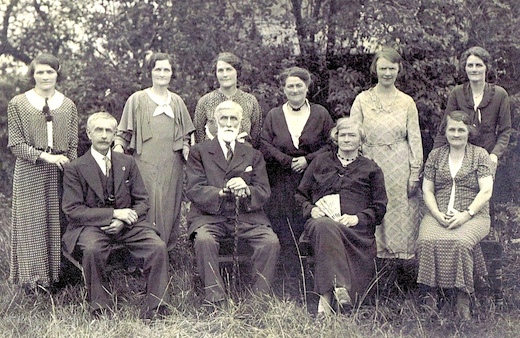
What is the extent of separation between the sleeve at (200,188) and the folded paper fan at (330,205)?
70cm

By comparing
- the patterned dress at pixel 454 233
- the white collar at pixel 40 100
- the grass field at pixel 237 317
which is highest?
the white collar at pixel 40 100

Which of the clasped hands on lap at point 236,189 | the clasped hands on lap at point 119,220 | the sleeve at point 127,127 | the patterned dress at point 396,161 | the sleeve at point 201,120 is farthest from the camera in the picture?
the sleeve at point 201,120

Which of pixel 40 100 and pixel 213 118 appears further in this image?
pixel 213 118

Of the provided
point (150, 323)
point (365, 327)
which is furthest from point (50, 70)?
point (365, 327)

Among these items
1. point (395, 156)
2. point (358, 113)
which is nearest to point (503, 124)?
point (395, 156)

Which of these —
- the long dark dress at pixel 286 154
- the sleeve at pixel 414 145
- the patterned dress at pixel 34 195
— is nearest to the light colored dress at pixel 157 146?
the patterned dress at pixel 34 195

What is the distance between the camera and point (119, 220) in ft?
15.2

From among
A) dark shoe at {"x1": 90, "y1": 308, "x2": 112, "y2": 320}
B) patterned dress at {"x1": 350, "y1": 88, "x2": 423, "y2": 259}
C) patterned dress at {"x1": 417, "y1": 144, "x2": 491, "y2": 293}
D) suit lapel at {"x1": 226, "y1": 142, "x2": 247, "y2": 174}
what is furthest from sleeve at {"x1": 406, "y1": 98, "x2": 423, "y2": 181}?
dark shoe at {"x1": 90, "y1": 308, "x2": 112, "y2": 320}

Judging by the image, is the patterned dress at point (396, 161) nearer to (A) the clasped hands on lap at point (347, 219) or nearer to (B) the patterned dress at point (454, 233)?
(B) the patterned dress at point (454, 233)

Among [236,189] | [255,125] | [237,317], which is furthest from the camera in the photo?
[255,125]

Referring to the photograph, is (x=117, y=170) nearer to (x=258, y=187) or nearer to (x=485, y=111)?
(x=258, y=187)

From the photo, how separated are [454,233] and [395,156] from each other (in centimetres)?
76

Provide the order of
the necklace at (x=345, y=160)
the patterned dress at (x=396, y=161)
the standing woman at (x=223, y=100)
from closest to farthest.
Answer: the necklace at (x=345, y=160), the patterned dress at (x=396, y=161), the standing woman at (x=223, y=100)

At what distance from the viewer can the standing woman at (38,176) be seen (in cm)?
481
